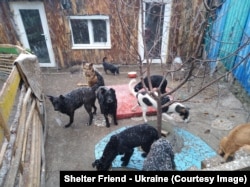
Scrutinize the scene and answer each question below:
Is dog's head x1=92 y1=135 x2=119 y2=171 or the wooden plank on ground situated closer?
the wooden plank on ground

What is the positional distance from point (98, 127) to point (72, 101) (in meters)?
0.96

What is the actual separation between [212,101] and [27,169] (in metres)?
5.15

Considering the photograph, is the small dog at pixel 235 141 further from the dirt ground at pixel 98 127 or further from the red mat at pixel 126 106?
the red mat at pixel 126 106

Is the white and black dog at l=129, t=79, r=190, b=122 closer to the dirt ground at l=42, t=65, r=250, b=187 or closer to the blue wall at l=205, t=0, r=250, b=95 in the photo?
the dirt ground at l=42, t=65, r=250, b=187

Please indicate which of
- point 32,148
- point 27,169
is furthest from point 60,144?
point 27,169

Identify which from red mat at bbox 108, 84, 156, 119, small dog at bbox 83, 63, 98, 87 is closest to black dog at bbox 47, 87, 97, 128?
red mat at bbox 108, 84, 156, 119

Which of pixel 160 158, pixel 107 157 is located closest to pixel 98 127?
pixel 107 157

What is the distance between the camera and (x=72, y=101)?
505cm

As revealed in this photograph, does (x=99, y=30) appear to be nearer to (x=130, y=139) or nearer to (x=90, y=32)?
(x=90, y=32)

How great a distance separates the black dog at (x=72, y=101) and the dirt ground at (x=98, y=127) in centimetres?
37

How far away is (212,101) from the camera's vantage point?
630 centimetres

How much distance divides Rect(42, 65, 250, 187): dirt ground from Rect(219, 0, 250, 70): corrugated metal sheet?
3.53 ft

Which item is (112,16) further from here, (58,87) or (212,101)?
(212,101)

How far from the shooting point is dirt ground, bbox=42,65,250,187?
4488 millimetres
